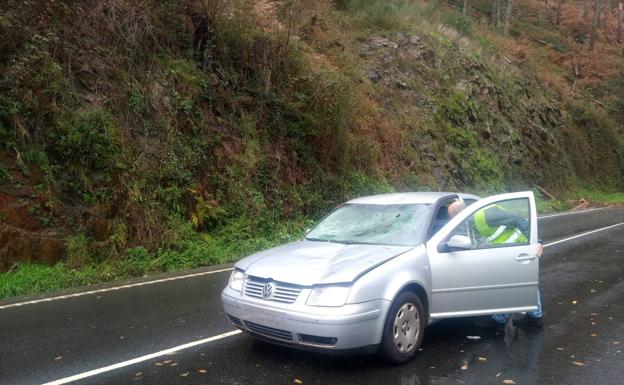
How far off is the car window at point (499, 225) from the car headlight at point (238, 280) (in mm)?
2269

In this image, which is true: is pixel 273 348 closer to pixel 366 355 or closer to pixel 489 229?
pixel 366 355

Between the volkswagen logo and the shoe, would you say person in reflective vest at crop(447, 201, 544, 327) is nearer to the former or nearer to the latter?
the shoe

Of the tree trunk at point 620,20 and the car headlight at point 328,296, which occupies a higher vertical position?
the tree trunk at point 620,20

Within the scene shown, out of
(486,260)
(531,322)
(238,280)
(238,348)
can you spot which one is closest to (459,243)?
(486,260)

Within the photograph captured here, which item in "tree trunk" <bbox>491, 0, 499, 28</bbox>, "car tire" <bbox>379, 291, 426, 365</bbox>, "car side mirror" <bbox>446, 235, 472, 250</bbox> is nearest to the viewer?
"car tire" <bbox>379, 291, 426, 365</bbox>

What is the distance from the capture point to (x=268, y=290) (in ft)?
16.9

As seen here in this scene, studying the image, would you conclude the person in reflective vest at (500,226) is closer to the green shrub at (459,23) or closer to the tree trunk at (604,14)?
the green shrub at (459,23)

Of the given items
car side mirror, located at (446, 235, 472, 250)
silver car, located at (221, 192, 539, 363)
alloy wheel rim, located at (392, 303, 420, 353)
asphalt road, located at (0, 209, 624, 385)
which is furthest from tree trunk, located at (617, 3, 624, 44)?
alloy wheel rim, located at (392, 303, 420, 353)

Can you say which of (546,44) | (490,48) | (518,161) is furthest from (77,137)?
(546,44)

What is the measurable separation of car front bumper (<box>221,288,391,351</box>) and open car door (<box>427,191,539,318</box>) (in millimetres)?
932

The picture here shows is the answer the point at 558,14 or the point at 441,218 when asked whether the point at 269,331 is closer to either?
the point at 441,218

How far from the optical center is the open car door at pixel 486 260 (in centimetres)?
575

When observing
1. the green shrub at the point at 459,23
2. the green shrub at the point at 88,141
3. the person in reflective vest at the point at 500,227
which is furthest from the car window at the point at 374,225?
the green shrub at the point at 459,23

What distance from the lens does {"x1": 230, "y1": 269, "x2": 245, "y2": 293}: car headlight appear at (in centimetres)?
548
